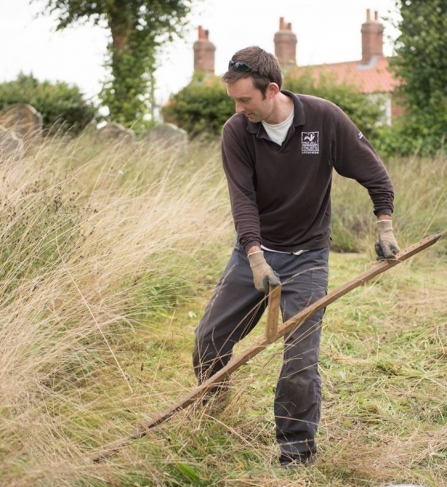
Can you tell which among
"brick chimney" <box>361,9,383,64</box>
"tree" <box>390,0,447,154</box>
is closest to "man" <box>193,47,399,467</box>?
"tree" <box>390,0,447,154</box>

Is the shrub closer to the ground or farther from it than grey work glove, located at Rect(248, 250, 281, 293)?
farther from it

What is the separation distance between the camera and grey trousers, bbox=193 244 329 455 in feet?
11.4

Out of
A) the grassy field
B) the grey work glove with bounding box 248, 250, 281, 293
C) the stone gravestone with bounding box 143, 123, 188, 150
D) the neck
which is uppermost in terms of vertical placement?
the neck

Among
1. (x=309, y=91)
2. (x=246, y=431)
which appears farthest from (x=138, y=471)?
(x=309, y=91)

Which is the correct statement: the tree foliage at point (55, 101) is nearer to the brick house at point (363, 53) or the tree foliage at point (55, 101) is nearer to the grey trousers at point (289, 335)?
the grey trousers at point (289, 335)

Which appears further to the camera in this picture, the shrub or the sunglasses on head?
the shrub

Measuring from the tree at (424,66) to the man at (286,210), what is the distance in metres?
11.2

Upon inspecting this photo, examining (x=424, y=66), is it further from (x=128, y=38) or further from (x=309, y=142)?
(x=309, y=142)

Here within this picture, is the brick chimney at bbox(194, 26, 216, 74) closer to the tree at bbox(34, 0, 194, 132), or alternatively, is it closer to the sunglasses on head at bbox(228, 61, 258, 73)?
the tree at bbox(34, 0, 194, 132)

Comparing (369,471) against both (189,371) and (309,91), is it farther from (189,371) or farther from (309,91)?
(309,91)

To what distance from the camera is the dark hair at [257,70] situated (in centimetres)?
342

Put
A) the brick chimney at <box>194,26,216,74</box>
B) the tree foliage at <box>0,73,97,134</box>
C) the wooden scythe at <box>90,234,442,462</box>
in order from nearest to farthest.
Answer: the wooden scythe at <box>90,234,442,462</box>, the tree foliage at <box>0,73,97,134</box>, the brick chimney at <box>194,26,216,74</box>

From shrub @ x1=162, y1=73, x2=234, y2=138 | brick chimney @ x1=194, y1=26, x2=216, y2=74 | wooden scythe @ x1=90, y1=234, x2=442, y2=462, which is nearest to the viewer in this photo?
wooden scythe @ x1=90, y1=234, x2=442, y2=462

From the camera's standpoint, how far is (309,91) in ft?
55.2
